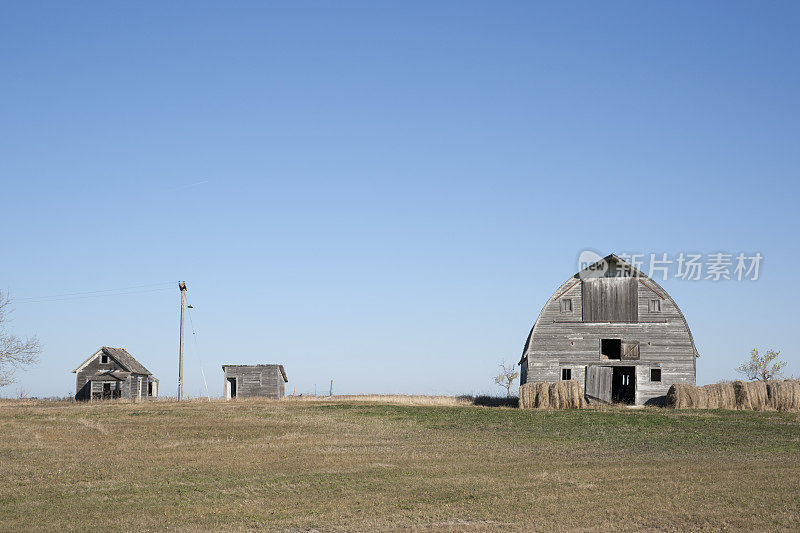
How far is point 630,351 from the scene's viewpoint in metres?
57.0

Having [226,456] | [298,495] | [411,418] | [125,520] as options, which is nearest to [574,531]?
[298,495]

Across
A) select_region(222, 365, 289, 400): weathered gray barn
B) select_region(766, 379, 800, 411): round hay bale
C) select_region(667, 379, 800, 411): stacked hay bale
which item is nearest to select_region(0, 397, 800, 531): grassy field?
select_region(766, 379, 800, 411): round hay bale

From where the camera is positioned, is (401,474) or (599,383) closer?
(401,474)

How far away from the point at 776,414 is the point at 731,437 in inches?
617

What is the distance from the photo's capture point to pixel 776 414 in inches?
1913

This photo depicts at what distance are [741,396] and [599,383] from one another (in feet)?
31.5

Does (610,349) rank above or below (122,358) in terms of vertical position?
above

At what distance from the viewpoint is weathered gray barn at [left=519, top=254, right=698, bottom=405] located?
56.7 meters

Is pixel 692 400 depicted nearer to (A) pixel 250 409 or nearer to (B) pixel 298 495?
(A) pixel 250 409

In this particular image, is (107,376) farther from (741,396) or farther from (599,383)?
(741,396)

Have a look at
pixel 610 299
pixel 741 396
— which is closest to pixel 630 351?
pixel 610 299

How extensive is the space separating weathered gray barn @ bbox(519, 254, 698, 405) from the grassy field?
12076 millimetres

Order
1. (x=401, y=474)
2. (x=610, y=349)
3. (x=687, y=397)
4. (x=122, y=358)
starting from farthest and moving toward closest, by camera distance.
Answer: (x=122, y=358), (x=610, y=349), (x=687, y=397), (x=401, y=474)

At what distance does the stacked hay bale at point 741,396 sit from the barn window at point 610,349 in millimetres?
6119
